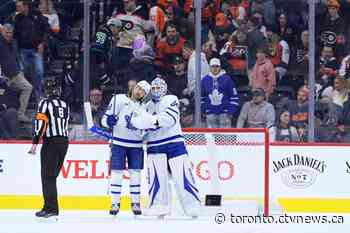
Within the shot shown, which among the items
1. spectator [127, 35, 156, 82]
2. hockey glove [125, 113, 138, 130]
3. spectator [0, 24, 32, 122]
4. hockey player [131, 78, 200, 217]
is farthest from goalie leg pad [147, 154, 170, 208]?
spectator [0, 24, 32, 122]

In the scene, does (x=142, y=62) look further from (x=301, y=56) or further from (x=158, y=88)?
(x=158, y=88)

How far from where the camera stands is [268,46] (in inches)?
576

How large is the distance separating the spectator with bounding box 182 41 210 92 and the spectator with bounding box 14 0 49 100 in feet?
5.79

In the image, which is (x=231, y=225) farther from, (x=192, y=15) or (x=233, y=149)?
(x=192, y=15)

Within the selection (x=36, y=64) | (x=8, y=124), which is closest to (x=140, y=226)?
(x=8, y=124)

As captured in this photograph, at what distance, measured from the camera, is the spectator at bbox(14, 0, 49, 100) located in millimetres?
14656

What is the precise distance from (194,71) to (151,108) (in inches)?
99.8

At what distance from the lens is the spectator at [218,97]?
14.4 meters

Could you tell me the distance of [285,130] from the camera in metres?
14.3

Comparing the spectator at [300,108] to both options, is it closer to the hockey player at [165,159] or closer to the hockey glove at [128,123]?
the hockey player at [165,159]

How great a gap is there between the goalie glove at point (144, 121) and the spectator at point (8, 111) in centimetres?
295

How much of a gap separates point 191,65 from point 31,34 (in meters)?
2.02

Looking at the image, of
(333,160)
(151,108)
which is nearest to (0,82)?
(151,108)

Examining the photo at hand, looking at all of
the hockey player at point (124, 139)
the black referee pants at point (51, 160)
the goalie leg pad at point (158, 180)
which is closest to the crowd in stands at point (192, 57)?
the goalie leg pad at point (158, 180)
